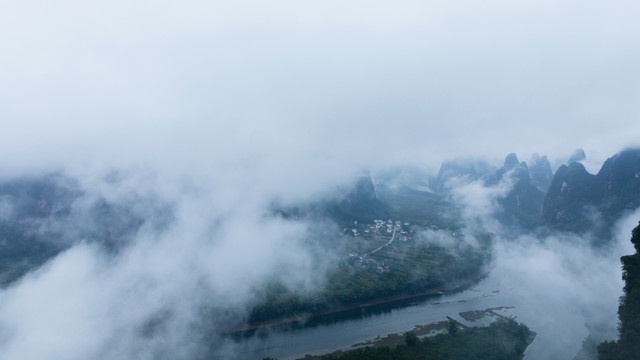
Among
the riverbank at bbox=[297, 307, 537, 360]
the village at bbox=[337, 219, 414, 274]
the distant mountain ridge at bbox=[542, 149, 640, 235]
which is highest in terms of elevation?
the distant mountain ridge at bbox=[542, 149, 640, 235]

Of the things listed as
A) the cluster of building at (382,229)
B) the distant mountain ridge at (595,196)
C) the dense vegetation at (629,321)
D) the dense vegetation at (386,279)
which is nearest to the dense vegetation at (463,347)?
the dense vegetation at (629,321)

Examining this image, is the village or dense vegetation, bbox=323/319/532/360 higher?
the village

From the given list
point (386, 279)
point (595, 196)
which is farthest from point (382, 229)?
point (595, 196)

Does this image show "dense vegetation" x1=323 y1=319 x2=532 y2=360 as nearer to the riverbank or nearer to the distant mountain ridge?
the riverbank


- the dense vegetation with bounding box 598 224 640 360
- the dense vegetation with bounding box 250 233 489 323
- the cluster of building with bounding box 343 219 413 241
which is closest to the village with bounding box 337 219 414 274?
the cluster of building with bounding box 343 219 413 241

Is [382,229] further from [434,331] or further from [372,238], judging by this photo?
[434,331]

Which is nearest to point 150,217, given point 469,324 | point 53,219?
point 53,219

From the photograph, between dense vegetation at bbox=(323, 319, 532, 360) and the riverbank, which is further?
the riverbank
